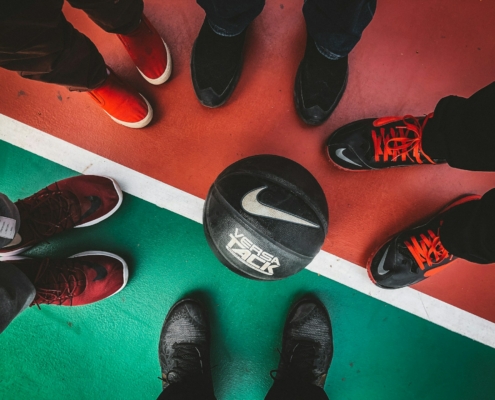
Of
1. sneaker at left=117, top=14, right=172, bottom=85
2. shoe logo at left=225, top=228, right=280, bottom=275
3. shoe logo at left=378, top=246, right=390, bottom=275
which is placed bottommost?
shoe logo at left=378, top=246, right=390, bottom=275

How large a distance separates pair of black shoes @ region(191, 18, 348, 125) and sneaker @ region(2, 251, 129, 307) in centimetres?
106

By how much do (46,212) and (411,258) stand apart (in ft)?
6.51

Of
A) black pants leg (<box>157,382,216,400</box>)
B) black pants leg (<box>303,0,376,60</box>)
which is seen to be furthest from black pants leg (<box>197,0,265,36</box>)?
black pants leg (<box>157,382,216,400</box>)

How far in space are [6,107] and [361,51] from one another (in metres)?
2.10

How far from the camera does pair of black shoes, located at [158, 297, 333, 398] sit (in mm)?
1812

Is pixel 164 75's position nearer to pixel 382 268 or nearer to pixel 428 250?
pixel 382 268

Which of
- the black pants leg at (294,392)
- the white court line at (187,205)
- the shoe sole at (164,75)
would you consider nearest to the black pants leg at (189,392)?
the black pants leg at (294,392)

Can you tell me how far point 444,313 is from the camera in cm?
188

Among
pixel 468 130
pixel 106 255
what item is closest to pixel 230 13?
pixel 468 130

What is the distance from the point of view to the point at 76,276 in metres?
1.75

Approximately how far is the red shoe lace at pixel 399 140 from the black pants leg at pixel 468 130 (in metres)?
0.12

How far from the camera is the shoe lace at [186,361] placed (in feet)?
5.91

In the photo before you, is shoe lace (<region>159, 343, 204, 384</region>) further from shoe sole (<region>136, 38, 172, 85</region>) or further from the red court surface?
shoe sole (<region>136, 38, 172, 85</region>)

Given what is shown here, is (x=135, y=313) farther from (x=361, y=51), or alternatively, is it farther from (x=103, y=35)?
(x=361, y=51)
